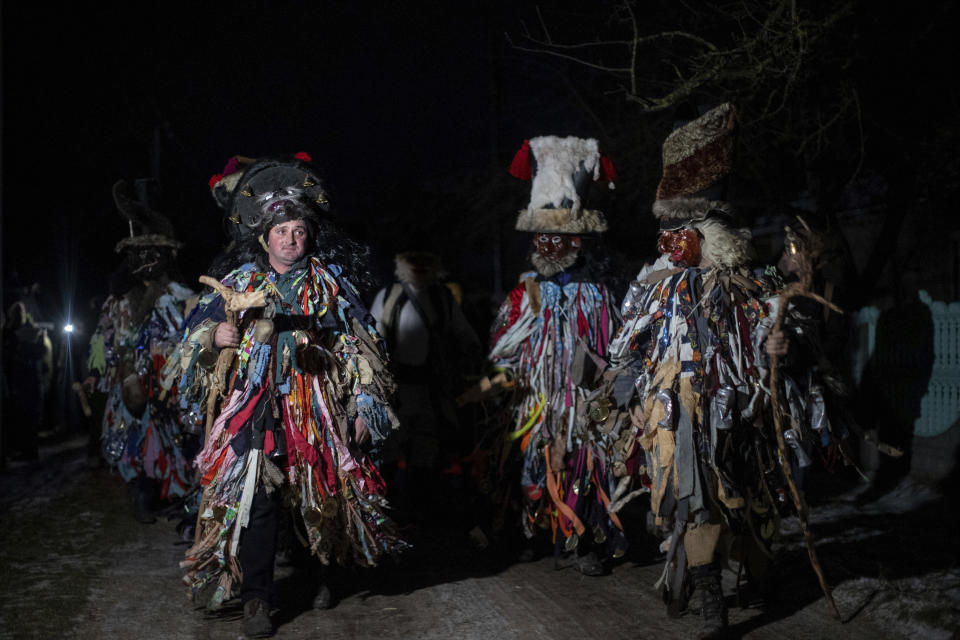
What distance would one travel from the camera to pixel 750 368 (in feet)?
15.0

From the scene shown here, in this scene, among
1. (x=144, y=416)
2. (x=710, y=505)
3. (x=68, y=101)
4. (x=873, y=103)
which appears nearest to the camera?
(x=710, y=505)

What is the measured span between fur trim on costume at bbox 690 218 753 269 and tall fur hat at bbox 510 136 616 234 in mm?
1468

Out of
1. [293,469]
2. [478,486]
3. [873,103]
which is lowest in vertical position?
[478,486]

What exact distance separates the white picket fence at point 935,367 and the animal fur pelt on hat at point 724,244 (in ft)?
14.2

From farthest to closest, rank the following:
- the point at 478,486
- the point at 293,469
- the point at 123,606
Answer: the point at 478,486
the point at 123,606
the point at 293,469

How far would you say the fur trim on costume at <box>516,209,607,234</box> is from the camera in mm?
6086

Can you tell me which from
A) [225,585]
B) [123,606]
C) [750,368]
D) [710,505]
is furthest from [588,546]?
[123,606]

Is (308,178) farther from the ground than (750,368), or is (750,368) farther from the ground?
(308,178)

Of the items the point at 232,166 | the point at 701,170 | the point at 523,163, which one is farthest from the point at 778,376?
the point at 232,166

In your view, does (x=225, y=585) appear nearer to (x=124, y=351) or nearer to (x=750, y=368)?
(x=750, y=368)

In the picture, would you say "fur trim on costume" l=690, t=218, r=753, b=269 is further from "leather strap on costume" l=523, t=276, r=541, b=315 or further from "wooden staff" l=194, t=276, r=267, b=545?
"wooden staff" l=194, t=276, r=267, b=545

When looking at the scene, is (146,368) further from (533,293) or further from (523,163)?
(523,163)

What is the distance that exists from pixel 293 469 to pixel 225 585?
0.71 m

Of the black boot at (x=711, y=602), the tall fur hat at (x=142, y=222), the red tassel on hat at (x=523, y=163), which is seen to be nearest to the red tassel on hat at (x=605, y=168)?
the red tassel on hat at (x=523, y=163)
